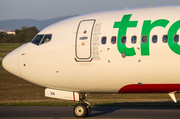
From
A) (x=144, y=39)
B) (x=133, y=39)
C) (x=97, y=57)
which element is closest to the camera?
(x=144, y=39)

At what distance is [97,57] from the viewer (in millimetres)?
11234

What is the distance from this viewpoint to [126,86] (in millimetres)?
11242

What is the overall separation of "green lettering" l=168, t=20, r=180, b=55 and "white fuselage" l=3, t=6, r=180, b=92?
9 cm

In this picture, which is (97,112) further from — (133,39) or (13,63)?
(133,39)

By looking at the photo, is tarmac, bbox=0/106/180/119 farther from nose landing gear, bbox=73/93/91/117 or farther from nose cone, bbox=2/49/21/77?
nose cone, bbox=2/49/21/77

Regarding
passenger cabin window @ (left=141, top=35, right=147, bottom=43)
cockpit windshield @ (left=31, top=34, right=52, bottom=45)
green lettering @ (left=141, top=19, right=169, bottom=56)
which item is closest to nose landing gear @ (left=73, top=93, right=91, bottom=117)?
cockpit windshield @ (left=31, top=34, right=52, bottom=45)

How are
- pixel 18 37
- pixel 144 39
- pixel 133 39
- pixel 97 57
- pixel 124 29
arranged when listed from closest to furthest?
pixel 144 39
pixel 133 39
pixel 124 29
pixel 97 57
pixel 18 37

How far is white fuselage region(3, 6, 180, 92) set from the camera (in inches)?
415

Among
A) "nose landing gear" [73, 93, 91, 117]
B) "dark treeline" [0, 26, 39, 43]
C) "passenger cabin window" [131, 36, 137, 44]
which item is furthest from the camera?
"dark treeline" [0, 26, 39, 43]

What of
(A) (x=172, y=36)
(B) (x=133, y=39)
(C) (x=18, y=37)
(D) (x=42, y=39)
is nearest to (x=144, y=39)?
(B) (x=133, y=39)

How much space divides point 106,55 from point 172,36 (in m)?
2.43

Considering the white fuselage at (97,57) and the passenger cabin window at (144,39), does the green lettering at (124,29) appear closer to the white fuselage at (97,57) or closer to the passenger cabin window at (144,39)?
the white fuselage at (97,57)

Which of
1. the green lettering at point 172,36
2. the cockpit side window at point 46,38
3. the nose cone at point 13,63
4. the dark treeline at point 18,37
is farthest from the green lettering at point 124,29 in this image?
the dark treeline at point 18,37

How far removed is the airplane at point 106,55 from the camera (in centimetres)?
1051
